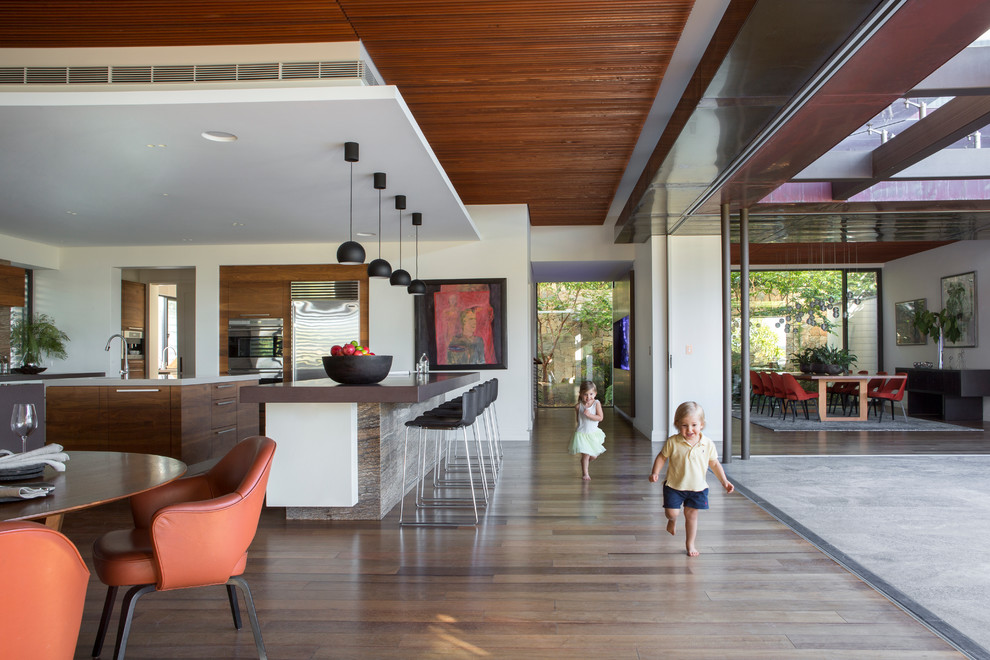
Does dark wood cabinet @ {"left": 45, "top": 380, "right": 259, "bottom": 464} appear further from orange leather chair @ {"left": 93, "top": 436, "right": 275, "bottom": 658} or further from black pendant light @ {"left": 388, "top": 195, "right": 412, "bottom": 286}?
orange leather chair @ {"left": 93, "top": 436, "right": 275, "bottom": 658}

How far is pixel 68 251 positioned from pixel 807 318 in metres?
12.6

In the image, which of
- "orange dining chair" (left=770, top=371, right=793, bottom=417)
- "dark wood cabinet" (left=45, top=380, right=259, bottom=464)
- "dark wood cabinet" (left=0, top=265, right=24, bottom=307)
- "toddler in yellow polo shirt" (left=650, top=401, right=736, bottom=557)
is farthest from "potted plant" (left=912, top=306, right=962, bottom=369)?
"dark wood cabinet" (left=0, top=265, right=24, bottom=307)

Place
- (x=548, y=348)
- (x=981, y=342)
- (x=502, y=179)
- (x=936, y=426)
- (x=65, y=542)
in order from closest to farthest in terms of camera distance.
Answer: (x=65, y=542)
(x=502, y=179)
(x=936, y=426)
(x=981, y=342)
(x=548, y=348)

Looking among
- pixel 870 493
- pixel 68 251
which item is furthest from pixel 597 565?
pixel 68 251

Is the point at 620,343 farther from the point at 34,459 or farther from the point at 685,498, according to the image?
the point at 34,459

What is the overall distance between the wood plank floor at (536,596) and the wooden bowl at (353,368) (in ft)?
3.19

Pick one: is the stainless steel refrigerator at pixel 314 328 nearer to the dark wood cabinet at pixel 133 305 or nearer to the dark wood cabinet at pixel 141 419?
the dark wood cabinet at pixel 133 305

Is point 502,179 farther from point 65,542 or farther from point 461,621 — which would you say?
point 65,542

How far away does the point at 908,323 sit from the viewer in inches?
462

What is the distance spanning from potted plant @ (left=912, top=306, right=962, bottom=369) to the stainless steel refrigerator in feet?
31.1

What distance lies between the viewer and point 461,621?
8.87 feet

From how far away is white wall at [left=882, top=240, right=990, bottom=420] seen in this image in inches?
389

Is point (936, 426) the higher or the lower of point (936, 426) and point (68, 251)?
the lower

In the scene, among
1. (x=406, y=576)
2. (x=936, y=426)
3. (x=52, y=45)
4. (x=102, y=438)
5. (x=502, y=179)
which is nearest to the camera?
(x=406, y=576)
